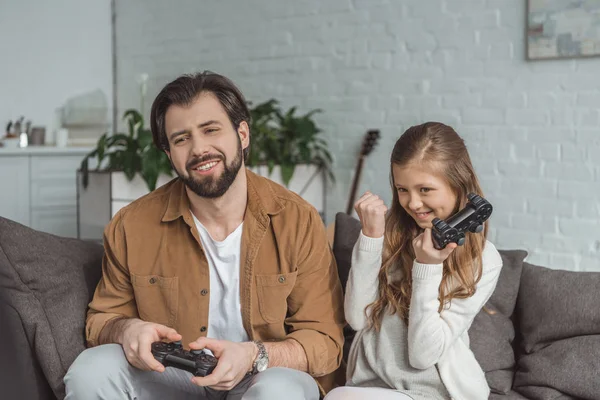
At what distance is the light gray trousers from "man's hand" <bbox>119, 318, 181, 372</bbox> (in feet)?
0.12

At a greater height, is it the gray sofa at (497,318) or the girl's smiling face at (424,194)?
the girl's smiling face at (424,194)

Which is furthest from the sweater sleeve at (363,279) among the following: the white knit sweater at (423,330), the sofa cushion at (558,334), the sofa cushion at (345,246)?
the sofa cushion at (558,334)

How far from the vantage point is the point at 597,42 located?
3152 millimetres

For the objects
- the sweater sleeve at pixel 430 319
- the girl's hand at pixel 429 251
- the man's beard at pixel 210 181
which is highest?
the man's beard at pixel 210 181

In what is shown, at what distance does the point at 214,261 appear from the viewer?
199cm

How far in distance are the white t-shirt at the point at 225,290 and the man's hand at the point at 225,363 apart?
20 cm

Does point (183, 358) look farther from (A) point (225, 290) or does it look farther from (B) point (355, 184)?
(B) point (355, 184)

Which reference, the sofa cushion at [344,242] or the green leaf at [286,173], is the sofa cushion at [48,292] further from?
the green leaf at [286,173]

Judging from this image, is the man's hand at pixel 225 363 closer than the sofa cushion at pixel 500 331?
Yes

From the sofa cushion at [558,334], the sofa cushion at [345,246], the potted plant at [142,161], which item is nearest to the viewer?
the sofa cushion at [558,334]

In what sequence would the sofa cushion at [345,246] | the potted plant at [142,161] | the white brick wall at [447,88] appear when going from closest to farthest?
1. the sofa cushion at [345,246]
2. the white brick wall at [447,88]
3. the potted plant at [142,161]

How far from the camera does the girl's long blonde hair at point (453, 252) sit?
6.00 ft

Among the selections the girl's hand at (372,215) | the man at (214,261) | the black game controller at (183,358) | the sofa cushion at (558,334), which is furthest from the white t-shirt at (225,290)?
the sofa cushion at (558,334)

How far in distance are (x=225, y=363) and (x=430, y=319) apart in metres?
0.45
